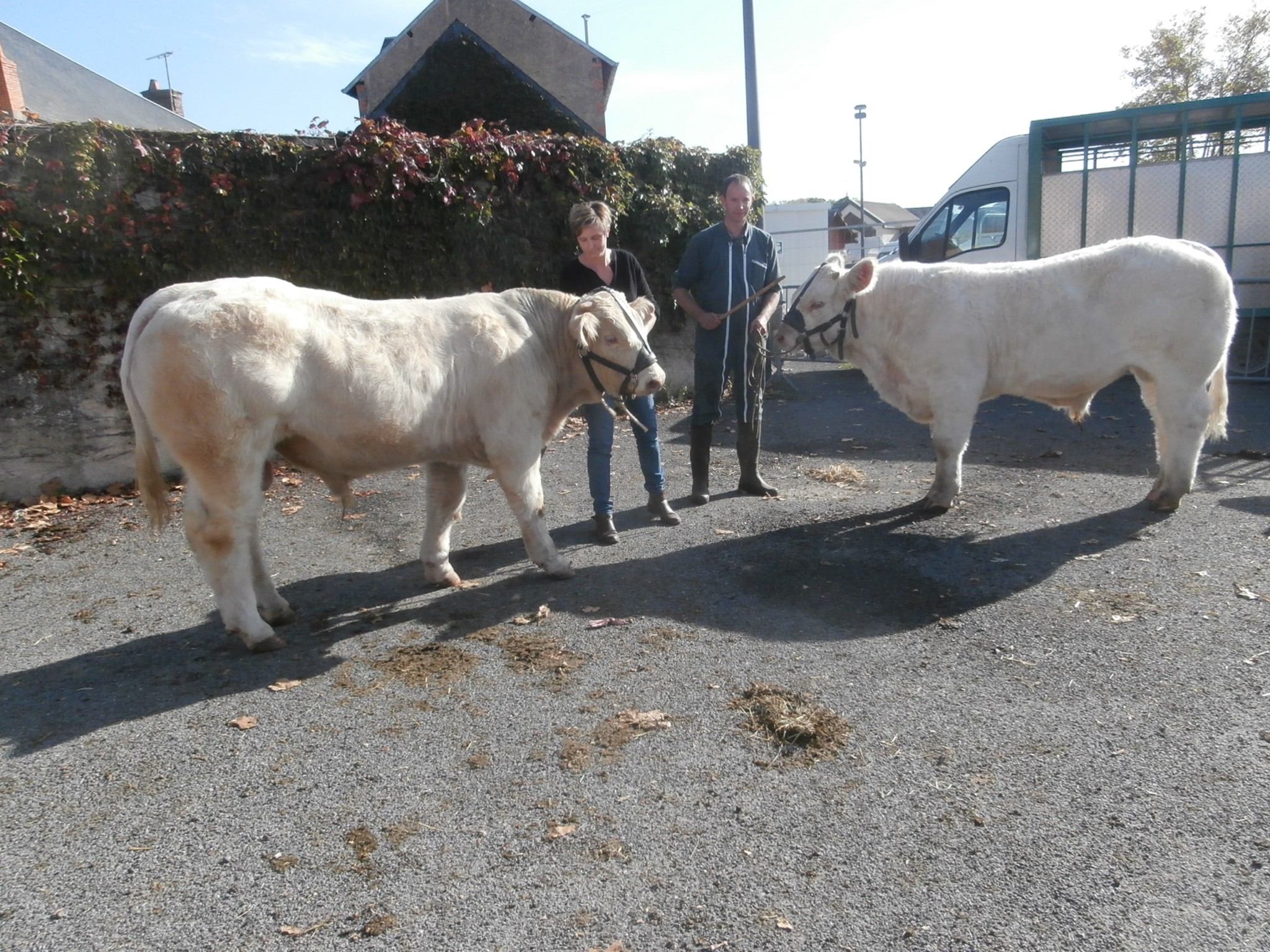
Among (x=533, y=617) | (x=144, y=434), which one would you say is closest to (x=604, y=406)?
(x=533, y=617)

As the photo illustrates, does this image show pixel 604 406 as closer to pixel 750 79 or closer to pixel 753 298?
pixel 753 298

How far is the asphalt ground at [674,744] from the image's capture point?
243 centimetres

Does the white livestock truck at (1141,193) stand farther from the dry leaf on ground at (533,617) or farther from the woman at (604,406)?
the dry leaf on ground at (533,617)

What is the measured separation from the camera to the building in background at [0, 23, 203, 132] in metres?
19.8

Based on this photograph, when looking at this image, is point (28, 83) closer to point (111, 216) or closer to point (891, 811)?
point (111, 216)

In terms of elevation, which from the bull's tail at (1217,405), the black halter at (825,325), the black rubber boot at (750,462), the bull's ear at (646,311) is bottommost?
the black rubber boot at (750,462)

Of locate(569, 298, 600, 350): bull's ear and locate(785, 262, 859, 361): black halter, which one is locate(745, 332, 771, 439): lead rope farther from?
locate(569, 298, 600, 350): bull's ear

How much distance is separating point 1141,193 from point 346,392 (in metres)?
12.3

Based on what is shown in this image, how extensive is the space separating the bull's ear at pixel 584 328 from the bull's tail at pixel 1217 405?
14.7 feet

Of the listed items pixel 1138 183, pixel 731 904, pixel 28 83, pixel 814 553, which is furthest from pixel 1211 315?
pixel 28 83

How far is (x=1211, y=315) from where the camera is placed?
18.6 feet

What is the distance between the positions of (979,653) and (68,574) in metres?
5.84

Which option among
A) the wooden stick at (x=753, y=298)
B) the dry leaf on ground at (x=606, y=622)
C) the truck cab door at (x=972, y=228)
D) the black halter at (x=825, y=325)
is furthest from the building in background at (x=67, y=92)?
the dry leaf on ground at (x=606, y=622)

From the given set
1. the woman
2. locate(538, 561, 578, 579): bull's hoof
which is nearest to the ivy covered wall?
the woman
